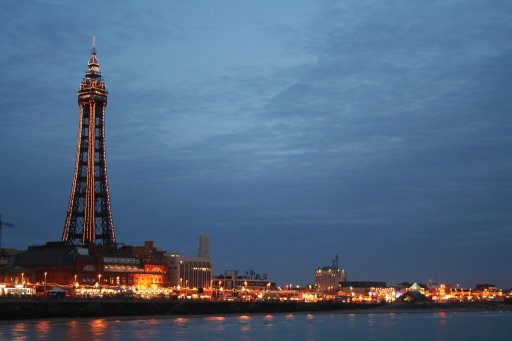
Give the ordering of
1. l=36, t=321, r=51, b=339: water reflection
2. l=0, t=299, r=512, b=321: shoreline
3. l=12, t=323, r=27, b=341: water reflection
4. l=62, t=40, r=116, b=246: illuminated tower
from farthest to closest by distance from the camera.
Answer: l=62, t=40, r=116, b=246: illuminated tower, l=0, t=299, r=512, b=321: shoreline, l=36, t=321, r=51, b=339: water reflection, l=12, t=323, r=27, b=341: water reflection

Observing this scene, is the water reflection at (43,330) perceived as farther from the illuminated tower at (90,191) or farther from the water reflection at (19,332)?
the illuminated tower at (90,191)

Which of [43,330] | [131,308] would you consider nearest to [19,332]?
[43,330]

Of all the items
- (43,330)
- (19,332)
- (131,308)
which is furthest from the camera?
(131,308)

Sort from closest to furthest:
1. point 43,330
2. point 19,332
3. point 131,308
Answer: point 19,332, point 43,330, point 131,308

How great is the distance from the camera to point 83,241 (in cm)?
17112

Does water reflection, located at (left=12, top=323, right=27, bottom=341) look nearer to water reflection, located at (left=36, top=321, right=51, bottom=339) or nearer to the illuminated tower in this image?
water reflection, located at (left=36, top=321, right=51, bottom=339)

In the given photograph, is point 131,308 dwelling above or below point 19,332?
below

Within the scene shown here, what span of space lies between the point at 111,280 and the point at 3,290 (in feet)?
134

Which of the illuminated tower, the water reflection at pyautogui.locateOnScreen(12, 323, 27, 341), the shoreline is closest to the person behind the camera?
the water reflection at pyautogui.locateOnScreen(12, 323, 27, 341)

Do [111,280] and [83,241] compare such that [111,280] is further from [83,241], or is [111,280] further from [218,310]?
[218,310]

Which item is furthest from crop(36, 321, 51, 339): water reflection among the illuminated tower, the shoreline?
the illuminated tower

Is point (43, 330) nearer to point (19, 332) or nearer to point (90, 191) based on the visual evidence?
point (19, 332)

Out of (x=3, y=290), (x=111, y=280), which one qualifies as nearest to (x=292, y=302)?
(x=111, y=280)

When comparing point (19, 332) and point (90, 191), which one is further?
point (90, 191)
